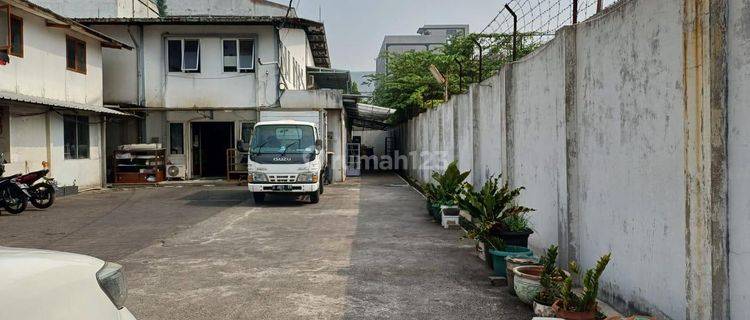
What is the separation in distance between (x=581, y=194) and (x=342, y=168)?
17.5 metres

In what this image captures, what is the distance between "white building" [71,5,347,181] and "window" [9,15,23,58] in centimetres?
616

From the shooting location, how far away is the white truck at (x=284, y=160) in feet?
46.3

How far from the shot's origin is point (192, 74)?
21562 millimetres

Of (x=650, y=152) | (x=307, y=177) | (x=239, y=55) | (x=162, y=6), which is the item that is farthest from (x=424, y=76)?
(x=650, y=152)

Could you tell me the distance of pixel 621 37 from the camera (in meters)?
4.86

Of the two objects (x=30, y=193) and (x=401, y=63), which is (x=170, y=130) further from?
(x=401, y=63)

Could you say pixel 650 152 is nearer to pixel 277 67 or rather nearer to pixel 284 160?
pixel 284 160

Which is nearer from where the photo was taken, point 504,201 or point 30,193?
point 504,201

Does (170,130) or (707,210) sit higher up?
(170,130)

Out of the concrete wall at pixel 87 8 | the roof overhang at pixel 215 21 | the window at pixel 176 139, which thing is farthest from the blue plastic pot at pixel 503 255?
the concrete wall at pixel 87 8

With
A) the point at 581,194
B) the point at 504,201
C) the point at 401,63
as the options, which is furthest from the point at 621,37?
the point at 401,63

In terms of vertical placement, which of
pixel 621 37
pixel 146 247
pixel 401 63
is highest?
pixel 401 63

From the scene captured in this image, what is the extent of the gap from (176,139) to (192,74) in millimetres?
2690

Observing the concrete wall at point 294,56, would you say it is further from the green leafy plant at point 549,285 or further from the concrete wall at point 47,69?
the green leafy plant at point 549,285
